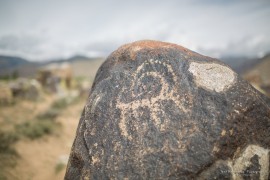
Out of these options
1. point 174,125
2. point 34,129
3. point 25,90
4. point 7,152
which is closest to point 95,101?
point 174,125

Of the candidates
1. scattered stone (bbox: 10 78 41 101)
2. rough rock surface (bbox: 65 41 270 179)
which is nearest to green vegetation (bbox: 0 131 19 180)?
rough rock surface (bbox: 65 41 270 179)

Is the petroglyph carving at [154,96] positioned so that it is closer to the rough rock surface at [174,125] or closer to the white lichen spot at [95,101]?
the rough rock surface at [174,125]

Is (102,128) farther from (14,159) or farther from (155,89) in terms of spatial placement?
(14,159)

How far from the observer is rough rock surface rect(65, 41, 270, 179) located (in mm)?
2270

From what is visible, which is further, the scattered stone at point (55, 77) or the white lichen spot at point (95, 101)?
the scattered stone at point (55, 77)

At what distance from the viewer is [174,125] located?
94.6 inches

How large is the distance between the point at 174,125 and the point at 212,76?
0.74 meters

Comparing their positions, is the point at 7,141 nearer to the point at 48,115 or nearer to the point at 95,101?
the point at 48,115

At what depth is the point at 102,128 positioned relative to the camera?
2.61 metres

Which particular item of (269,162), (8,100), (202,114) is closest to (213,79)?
(202,114)

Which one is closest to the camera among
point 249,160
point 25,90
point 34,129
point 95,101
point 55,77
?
point 249,160

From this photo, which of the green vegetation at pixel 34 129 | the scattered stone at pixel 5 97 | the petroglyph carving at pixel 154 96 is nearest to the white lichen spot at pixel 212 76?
the petroglyph carving at pixel 154 96

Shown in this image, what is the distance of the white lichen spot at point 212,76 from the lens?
8.37 ft

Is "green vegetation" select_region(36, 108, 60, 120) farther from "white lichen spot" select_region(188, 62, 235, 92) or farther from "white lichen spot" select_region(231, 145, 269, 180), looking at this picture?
"white lichen spot" select_region(231, 145, 269, 180)
